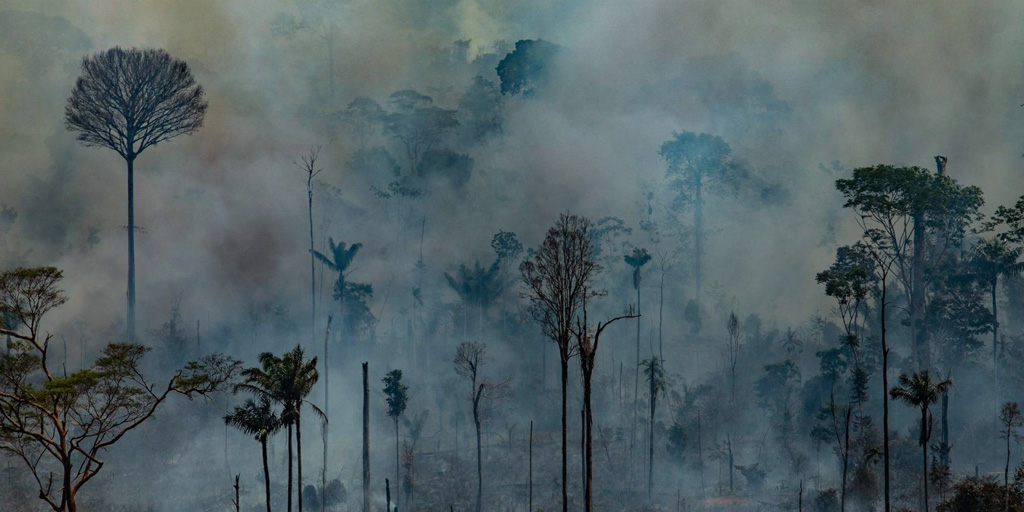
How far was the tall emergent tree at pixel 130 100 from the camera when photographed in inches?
3743

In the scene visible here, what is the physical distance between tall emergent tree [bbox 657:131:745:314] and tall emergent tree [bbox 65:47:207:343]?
3017 inches

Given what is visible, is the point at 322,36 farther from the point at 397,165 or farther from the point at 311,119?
the point at 397,165

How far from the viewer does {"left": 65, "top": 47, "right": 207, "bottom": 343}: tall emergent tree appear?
9506cm

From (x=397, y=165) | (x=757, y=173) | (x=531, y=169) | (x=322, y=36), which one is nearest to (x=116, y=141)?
(x=397, y=165)

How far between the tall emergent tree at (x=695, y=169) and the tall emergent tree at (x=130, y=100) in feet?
251

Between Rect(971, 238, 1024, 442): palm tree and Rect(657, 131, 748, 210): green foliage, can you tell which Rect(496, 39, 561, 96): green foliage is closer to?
Rect(657, 131, 748, 210): green foliage

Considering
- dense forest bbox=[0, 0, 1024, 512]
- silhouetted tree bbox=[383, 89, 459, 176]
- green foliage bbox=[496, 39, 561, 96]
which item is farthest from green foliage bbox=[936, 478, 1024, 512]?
green foliage bbox=[496, 39, 561, 96]

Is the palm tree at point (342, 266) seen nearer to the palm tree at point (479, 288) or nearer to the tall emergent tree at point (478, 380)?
the palm tree at point (479, 288)

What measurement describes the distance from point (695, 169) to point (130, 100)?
282ft

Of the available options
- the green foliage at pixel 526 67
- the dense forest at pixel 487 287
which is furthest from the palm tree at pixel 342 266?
the green foliage at pixel 526 67

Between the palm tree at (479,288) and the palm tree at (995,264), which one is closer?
the palm tree at (995,264)

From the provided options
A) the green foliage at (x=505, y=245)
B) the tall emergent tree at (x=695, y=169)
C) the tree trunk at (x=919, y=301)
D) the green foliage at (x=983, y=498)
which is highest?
the tall emergent tree at (x=695, y=169)

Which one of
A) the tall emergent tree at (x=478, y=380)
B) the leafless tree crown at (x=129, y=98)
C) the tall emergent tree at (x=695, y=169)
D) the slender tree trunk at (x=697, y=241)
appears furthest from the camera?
the tall emergent tree at (x=695, y=169)

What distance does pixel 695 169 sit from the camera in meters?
143
